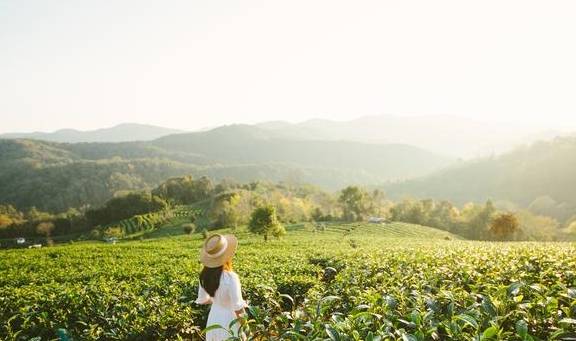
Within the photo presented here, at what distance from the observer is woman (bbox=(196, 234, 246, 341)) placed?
7.32 metres

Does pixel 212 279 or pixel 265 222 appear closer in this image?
pixel 212 279

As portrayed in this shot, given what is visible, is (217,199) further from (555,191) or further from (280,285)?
(555,191)

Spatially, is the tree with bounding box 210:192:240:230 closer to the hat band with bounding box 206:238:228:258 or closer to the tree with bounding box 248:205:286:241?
the tree with bounding box 248:205:286:241

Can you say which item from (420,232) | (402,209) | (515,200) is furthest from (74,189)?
(515,200)

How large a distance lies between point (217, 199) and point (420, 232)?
56.6 meters

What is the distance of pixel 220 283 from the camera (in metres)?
7.45

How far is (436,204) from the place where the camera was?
372 feet

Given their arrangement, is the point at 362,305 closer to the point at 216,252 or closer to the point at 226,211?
the point at 216,252

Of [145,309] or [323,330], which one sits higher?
[323,330]

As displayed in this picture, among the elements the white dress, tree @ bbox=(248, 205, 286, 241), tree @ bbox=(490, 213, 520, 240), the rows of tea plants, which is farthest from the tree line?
the white dress

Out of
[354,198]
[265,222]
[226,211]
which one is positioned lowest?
[226,211]

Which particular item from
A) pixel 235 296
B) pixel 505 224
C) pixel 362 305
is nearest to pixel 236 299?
pixel 235 296

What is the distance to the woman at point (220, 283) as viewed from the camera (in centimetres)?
732

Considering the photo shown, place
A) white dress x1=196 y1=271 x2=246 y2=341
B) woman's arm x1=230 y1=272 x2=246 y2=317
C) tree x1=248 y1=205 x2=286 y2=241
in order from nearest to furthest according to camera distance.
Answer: woman's arm x1=230 y1=272 x2=246 y2=317 → white dress x1=196 y1=271 x2=246 y2=341 → tree x1=248 y1=205 x2=286 y2=241
